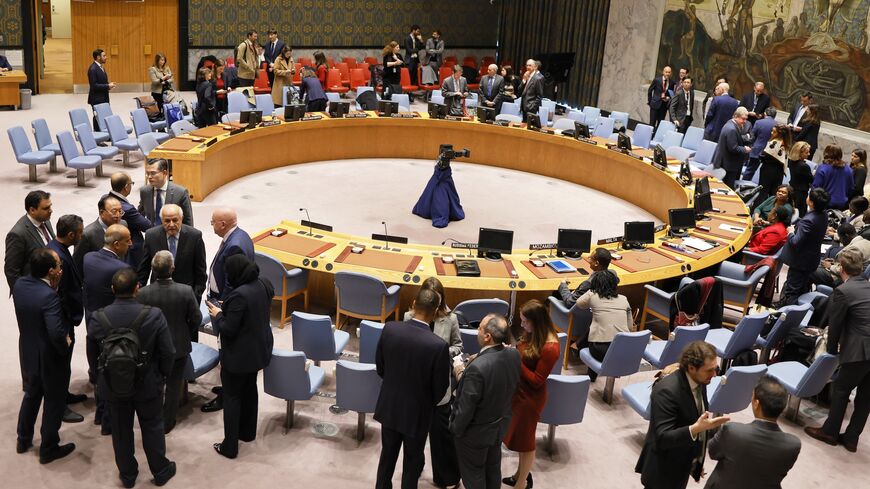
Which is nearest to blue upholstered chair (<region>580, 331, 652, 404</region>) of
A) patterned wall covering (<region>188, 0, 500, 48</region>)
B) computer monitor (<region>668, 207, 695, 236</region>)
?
computer monitor (<region>668, 207, 695, 236</region>)

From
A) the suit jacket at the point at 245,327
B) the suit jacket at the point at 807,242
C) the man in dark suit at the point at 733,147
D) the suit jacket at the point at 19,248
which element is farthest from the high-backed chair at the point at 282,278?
the man in dark suit at the point at 733,147

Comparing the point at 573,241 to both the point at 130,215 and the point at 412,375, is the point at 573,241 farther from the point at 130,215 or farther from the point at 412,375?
the point at 130,215

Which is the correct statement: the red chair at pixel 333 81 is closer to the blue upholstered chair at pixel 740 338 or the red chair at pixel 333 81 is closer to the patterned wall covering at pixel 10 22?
the patterned wall covering at pixel 10 22

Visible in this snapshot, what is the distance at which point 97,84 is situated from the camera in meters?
13.6

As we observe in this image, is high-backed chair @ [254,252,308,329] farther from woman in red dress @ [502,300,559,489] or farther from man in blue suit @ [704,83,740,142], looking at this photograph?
man in blue suit @ [704,83,740,142]

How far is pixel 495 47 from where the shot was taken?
880 inches

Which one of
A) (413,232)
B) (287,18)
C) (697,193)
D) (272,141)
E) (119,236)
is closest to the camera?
(119,236)

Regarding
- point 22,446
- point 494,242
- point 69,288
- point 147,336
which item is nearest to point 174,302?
point 147,336

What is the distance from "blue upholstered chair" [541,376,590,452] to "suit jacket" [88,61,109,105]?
35.2ft

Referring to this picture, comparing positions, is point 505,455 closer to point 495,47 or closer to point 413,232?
point 413,232

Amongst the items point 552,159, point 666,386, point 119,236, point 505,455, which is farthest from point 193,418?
point 552,159

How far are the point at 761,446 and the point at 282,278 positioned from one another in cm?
476

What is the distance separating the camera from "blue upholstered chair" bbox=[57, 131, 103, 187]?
11180 mm

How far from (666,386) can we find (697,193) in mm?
6212
